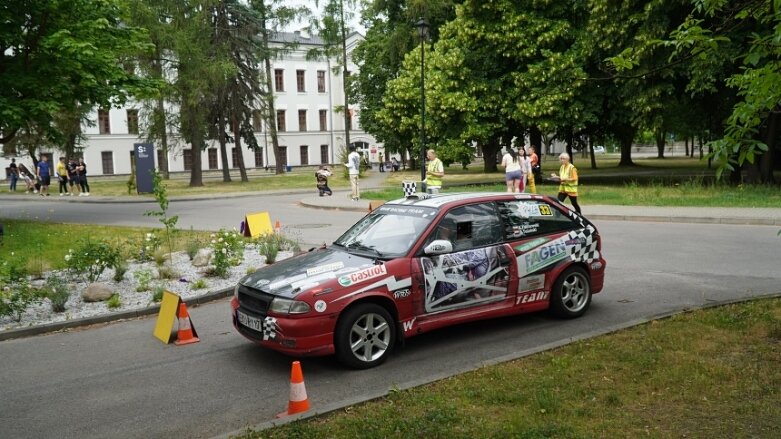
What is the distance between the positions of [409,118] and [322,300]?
30582 mm

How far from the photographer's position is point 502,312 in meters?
7.12

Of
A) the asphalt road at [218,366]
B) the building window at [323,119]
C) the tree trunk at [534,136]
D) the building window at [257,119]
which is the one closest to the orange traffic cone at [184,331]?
the asphalt road at [218,366]

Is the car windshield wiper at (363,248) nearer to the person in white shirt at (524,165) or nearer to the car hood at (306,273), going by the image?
the car hood at (306,273)

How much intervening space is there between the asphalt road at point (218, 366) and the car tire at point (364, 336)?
0.13m

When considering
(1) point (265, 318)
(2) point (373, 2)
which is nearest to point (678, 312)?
(1) point (265, 318)

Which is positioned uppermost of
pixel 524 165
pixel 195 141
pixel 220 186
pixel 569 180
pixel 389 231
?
pixel 195 141

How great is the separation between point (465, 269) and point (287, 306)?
1941mm

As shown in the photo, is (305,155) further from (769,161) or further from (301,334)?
(301,334)

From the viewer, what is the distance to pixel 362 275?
20.3 ft

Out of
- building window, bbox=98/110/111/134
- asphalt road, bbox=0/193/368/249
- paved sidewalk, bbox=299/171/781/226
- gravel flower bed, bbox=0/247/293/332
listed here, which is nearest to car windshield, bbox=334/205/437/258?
gravel flower bed, bbox=0/247/293/332

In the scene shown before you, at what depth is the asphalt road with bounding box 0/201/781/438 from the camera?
17.2 ft

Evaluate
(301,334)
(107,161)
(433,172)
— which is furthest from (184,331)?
(107,161)

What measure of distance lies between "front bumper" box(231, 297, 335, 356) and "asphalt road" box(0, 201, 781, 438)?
297 millimetres

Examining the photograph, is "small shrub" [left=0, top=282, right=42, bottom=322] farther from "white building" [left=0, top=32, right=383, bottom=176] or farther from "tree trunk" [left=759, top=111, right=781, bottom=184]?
"white building" [left=0, top=32, right=383, bottom=176]
